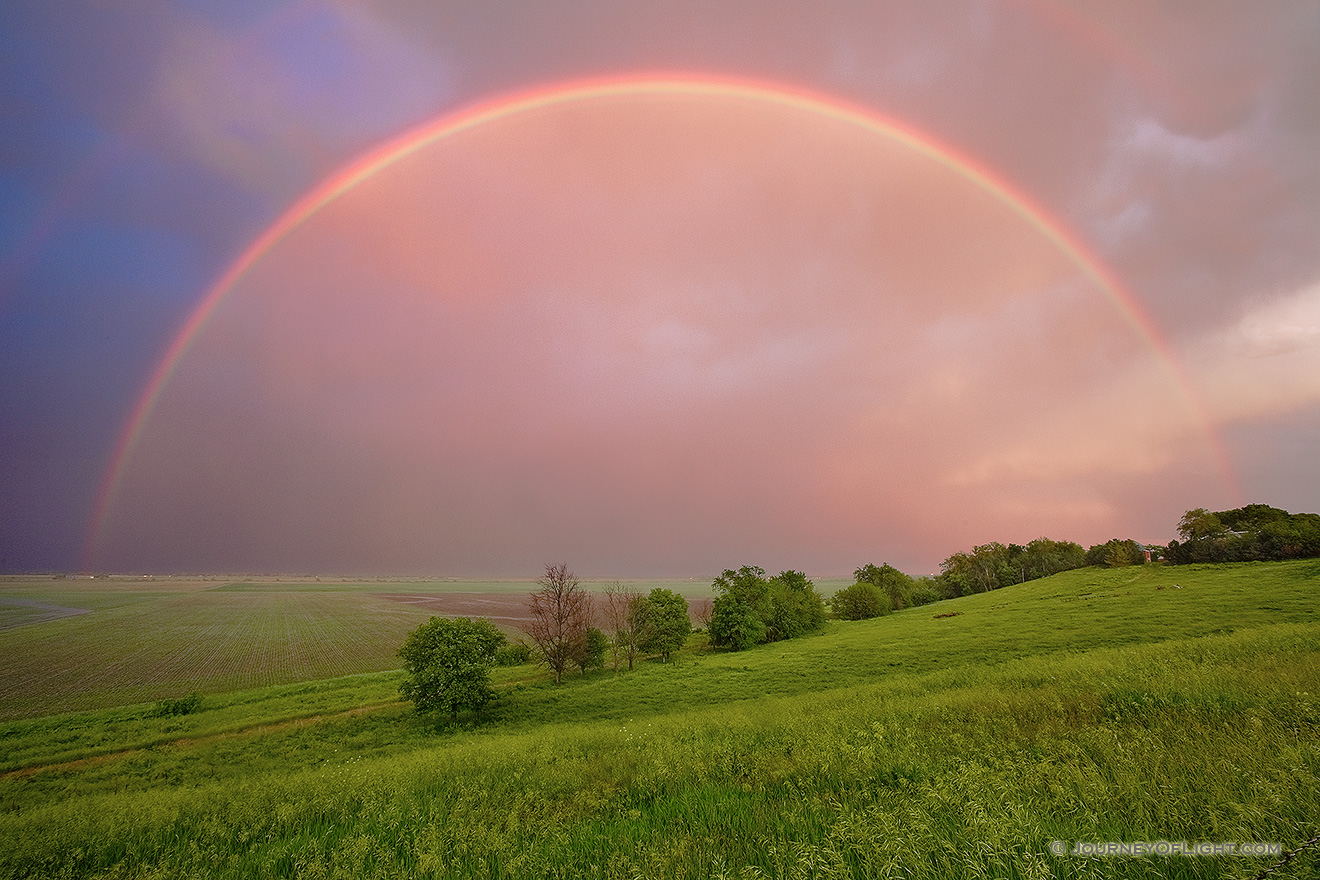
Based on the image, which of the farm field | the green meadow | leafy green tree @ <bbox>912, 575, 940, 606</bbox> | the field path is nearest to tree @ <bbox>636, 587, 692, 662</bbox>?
the field path

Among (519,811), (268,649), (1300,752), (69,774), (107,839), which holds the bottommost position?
(268,649)

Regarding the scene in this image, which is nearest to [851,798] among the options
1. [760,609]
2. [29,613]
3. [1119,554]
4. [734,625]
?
[734,625]

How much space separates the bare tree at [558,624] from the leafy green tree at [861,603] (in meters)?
68.8

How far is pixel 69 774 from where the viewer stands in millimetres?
35438

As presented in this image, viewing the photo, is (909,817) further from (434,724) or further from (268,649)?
(268,649)

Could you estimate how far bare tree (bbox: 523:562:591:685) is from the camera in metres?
58.0

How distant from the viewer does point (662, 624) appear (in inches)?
2734

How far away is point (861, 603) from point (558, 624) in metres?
75.0

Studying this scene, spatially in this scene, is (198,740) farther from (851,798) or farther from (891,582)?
(891,582)

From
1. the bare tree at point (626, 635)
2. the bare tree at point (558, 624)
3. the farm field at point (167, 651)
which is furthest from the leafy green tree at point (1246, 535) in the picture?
the farm field at point (167, 651)

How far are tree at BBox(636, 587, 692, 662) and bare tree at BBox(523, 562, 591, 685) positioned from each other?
10.8 m

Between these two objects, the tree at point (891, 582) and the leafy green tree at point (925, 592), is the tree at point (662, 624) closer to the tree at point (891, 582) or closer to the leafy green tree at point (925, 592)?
the tree at point (891, 582)

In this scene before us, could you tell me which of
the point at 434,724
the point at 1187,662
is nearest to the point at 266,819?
the point at 1187,662

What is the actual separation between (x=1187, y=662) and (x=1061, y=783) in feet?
49.6
